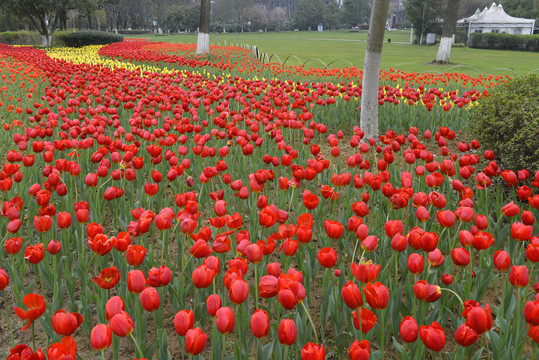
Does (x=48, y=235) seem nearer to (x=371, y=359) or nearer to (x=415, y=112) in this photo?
(x=371, y=359)

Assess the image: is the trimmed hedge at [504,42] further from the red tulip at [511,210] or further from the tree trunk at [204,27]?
the red tulip at [511,210]

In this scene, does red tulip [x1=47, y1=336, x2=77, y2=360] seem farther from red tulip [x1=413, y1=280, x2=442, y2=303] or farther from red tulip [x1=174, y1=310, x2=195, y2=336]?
red tulip [x1=413, y1=280, x2=442, y2=303]

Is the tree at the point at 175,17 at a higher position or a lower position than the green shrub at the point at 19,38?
higher

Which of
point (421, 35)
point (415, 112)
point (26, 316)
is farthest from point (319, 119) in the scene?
point (421, 35)

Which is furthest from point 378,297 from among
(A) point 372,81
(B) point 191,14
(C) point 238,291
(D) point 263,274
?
(B) point 191,14

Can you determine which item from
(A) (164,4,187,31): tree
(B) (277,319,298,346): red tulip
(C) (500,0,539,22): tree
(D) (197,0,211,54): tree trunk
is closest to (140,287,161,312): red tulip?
(B) (277,319,298,346): red tulip

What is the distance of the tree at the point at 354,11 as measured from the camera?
107 meters

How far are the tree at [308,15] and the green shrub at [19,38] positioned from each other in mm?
76037

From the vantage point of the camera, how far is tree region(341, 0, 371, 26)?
107m

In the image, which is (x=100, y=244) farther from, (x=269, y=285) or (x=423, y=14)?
(x=423, y=14)

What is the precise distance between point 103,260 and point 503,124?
444cm

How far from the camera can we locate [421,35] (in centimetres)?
4778

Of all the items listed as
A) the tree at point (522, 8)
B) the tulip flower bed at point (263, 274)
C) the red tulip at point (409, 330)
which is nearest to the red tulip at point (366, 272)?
the tulip flower bed at point (263, 274)

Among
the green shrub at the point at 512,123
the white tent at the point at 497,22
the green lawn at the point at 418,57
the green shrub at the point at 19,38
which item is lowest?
the green shrub at the point at 512,123
